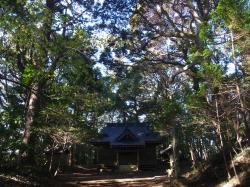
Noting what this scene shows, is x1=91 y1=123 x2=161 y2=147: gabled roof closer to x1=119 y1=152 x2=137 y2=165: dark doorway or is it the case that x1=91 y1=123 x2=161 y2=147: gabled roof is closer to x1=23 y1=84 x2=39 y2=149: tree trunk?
x1=119 y1=152 x2=137 y2=165: dark doorway

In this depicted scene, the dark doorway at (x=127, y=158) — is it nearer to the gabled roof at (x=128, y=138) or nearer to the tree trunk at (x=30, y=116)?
the gabled roof at (x=128, y=138)

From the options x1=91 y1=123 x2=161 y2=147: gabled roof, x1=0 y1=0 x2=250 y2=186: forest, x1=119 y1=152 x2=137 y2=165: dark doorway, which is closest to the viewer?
x1=0 y1=0 x2=250 y2=186: forest

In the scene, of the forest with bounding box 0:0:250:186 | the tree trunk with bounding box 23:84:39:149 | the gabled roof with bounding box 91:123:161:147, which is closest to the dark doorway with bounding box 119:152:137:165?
the gabled roof with bounding box 91:123:161:147

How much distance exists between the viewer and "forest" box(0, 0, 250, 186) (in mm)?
9539

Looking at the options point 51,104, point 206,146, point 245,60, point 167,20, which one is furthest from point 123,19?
point 206,146

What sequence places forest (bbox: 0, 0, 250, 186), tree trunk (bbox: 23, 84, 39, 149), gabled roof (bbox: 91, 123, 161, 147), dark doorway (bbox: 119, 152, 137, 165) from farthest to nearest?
dark doorway (bbox: 119, 152, 137, 165)
gabled roof (bbox: 91, 123, 161, 147)
tree trunk (bbox: 23, 84, 39, 149)
forest (bbox: 0, 0, 250, 186)

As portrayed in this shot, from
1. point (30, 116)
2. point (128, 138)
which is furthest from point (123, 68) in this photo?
point (128, 138)

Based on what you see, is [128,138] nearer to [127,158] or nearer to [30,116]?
[127,158]

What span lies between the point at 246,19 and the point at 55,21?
681 centimetres

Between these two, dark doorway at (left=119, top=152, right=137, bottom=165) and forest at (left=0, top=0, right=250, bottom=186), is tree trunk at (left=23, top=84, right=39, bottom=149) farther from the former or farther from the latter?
dark doorway at (left=119, top=152, right=137, bottom=165)

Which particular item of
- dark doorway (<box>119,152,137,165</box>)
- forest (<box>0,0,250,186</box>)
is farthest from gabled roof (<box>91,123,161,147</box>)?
forest (<box>0,0,250,186</box>)

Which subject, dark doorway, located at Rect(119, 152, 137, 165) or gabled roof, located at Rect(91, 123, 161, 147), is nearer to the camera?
gabled roof, located at Rect(91, 123, 161, 147)

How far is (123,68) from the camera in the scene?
2245cm

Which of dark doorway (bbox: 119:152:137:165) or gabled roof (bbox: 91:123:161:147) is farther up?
gabled roof (bbox: 91:123:161:147)
